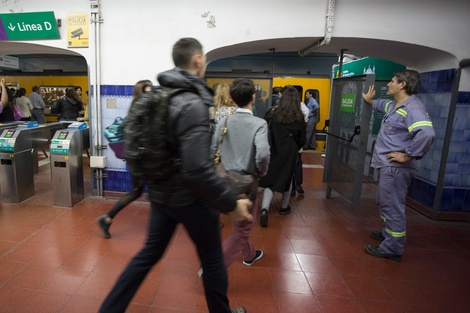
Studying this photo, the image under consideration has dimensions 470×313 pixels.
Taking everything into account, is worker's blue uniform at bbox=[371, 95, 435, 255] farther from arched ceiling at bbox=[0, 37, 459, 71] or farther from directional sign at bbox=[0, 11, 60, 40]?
directional sign at bbox=[0, 11, 60, 40]

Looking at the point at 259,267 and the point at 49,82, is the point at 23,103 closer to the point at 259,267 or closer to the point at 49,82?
the point at 49,82

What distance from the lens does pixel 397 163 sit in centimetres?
290

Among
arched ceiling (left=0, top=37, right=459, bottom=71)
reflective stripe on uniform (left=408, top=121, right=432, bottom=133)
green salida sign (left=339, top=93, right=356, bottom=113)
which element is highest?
arched ceiling (left=0, top=37, right=459, bottom=71)

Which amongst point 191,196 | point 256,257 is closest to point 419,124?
point 256,257

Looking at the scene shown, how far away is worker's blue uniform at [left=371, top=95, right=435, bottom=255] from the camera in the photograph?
2768mm

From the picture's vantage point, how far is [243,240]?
7.68ft

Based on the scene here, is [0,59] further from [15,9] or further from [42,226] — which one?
[42,226]

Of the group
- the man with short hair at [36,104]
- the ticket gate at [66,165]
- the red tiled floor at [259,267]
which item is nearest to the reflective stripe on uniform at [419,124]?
the red tiled floor at [259,267]

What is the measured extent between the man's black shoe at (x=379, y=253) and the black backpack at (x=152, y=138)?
256 centimetres

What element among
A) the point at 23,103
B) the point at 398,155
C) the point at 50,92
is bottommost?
the point at 398,155

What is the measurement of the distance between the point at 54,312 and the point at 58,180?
245cm

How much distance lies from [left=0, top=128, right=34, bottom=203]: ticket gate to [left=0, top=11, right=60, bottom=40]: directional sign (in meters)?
1.36

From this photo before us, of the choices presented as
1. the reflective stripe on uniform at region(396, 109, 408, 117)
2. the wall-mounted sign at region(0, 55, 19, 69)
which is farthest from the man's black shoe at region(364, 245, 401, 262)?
the wall-mounted sign at region(0, 55, 19, 69)

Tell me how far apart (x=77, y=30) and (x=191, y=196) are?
12.6 feet
